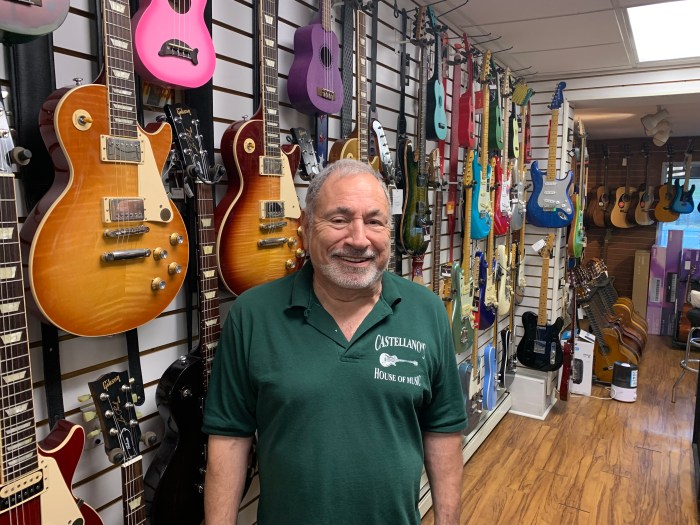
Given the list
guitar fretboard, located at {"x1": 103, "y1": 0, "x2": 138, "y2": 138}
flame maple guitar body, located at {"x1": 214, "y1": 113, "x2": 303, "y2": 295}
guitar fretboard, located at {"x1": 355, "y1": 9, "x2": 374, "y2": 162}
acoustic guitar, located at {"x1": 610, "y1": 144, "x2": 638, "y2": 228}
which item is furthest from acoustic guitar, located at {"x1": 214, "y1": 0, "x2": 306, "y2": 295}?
acoustic guitar, located at {"x1": 610, "y1": 144, "x2": 638, "y2": 228}

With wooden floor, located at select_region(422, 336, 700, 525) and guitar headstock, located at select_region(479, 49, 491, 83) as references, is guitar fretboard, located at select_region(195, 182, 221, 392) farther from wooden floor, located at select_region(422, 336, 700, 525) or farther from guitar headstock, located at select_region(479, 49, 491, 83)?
guitar headstock, located at select_region(479, 49, 491, 83)

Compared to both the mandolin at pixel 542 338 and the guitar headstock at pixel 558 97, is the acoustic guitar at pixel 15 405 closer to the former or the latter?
the mandolin at pixel 542 338

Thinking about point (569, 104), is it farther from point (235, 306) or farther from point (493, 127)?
point (235, 306)

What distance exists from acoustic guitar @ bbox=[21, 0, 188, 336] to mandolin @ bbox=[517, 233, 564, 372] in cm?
364

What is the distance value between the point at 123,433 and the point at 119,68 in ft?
2.72

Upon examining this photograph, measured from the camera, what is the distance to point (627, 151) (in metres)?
7.94

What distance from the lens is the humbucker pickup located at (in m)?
1.13

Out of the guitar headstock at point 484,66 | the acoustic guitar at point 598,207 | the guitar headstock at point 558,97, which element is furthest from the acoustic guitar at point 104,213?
the acoustic guitar at point 598,207

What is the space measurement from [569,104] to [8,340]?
4.51 meters

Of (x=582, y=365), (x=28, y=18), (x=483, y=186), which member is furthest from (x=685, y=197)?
(x=28, y=18)

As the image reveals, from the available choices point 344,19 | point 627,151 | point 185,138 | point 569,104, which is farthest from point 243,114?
point 627,151

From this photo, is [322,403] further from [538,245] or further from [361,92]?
[538,245]

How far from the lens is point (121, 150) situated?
45.9 inches

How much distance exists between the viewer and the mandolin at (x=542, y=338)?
429 centimetres
